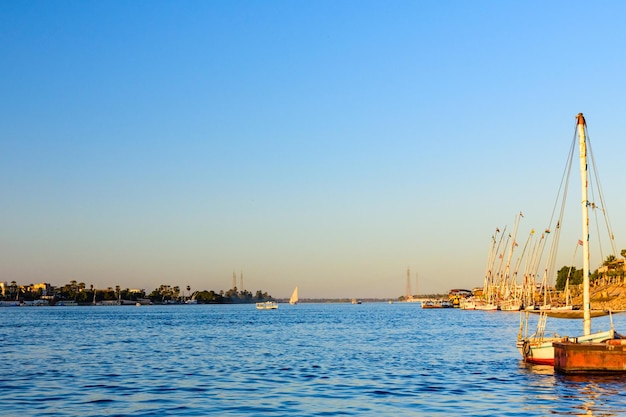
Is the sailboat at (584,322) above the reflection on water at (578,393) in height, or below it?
above

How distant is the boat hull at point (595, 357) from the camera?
44625 mm

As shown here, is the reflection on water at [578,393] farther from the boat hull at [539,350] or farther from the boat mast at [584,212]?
the boat mast at [584,212]

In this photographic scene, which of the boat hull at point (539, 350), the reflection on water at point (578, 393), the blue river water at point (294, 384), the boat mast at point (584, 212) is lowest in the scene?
the blue river water at point (294, 384)

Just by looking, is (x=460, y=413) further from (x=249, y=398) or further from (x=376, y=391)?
(x=249, y=398)

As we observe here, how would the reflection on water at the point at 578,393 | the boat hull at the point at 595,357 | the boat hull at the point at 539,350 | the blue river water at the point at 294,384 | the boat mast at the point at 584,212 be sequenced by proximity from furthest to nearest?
the boat hull at the point at 539,350
the boat mast at the point at 584,212
the boat hull at the point at 595,357
the blue river water at the point at 294,384
the reflection on water at the point at 578,393

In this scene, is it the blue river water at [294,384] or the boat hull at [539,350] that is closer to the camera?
the blue river water at [294,384]

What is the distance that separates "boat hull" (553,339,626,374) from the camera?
44.6m

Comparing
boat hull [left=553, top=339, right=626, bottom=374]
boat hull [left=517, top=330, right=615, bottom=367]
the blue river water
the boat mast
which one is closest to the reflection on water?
the blue river water

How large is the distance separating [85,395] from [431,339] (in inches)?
2281

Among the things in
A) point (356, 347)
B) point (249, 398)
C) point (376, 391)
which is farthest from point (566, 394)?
point (356, 347)

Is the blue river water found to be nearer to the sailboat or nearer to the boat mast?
the sailboat

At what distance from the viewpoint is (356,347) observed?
7856cm

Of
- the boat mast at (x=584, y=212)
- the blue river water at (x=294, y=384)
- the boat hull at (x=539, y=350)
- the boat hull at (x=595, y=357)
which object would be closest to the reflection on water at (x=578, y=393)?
the blue river water at (x=294, y=384)

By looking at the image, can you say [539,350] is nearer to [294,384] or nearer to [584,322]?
[584,322]
